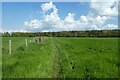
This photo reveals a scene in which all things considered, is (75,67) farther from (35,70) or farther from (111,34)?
(111,34)

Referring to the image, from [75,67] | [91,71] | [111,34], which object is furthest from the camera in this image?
[111,34]

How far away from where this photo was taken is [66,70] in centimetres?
1550

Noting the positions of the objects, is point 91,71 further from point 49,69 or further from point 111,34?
point 111,34

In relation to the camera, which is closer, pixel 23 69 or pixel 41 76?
pixel 41 76

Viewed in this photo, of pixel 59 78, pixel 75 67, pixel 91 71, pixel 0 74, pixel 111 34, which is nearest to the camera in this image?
pixel 59 78

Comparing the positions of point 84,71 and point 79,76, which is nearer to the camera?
point 79,76

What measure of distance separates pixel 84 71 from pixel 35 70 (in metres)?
2.53

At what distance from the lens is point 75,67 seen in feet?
55.5

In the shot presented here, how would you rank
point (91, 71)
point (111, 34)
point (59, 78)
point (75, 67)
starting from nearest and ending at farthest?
point (59, 78), point (91, 71), point (75, 67), point (111, 34)

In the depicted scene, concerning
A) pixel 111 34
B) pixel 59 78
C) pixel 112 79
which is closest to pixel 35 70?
Answer: pixel 59 78

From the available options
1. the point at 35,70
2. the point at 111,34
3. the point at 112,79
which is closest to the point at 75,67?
the point at 35,70

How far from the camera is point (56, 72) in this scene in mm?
14992

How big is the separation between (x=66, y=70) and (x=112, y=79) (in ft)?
9.42

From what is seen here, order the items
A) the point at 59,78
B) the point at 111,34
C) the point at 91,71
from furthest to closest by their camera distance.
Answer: the point at 111,34 < the point at 91,71 < the point at 59,78
